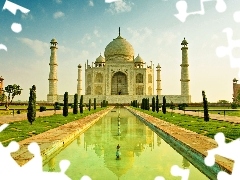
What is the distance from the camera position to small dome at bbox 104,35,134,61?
38562mm

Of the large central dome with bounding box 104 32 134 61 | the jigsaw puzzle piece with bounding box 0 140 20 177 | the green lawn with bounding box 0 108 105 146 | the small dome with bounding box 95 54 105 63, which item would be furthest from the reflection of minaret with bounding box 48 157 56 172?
the small dome with bounding box 95 54 105 63

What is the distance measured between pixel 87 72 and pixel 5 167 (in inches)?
1370

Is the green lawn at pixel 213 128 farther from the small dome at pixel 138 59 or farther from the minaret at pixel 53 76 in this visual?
the small dome at pixel 138 59

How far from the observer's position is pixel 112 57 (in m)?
38.6

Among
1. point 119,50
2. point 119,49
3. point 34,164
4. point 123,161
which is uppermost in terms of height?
point 119,49

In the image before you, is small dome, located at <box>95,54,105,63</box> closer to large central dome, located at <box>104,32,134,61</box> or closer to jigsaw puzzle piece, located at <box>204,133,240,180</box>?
large central dome, located at <box>104,32,134,61</box>

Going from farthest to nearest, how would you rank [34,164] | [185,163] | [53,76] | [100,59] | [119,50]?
[100,59], [119,50], [53,76], [185,163], [34,164]

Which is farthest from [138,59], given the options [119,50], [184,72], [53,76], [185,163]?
[185,163]

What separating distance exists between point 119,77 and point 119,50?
3683 millimetres

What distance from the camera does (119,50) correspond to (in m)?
38.5

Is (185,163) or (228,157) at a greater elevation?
(228,157)

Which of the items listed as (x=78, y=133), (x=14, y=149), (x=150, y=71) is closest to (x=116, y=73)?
(x=150, y=71)

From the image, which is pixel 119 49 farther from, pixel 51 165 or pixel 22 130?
pixel 51 165

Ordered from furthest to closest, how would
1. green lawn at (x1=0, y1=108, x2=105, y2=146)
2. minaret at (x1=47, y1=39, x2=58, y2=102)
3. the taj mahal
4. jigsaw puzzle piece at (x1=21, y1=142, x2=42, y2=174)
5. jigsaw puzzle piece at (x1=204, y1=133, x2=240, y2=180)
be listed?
the taj mahal < minaret at (x1=47, y1=39, x2=58, y2=102) < green lawn at (x1=0, y1=108, x2=105, y2=146) < jigsaw puzzle piece at (x1=21, y1=142, x2=42, y2=174) < jigsaw puzzle piece at (x1=204, y1=133, x2=240, y2=180)
